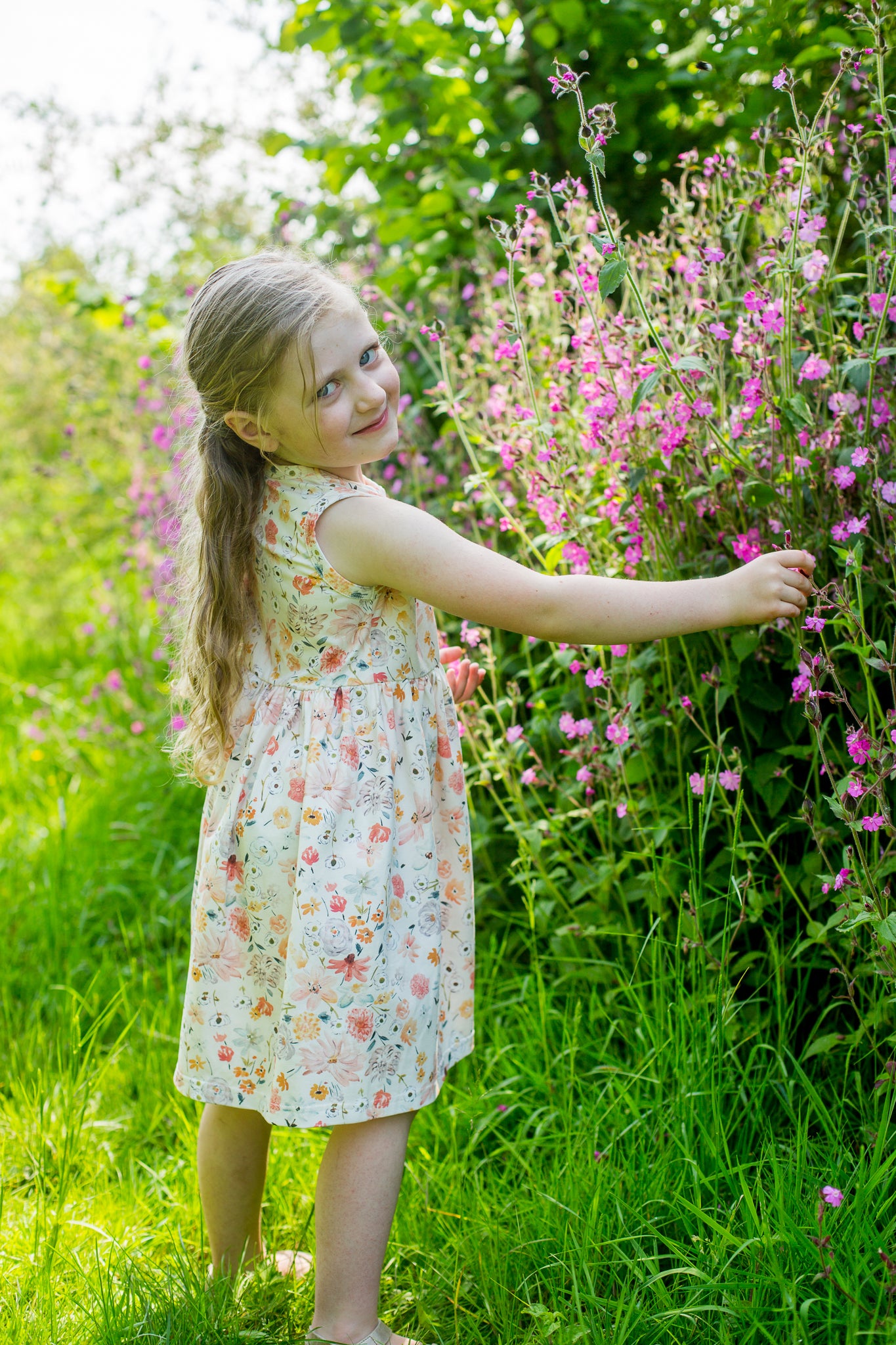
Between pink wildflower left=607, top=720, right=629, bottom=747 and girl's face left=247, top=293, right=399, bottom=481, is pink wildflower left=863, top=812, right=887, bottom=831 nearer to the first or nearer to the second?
pink wildflower left=607, top=720, right=629, bottom=747

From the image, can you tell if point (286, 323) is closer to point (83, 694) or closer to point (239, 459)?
point (239, 459)

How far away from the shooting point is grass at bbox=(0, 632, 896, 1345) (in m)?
1.55

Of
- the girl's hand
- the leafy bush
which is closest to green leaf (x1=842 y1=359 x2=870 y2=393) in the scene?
the leafy bush

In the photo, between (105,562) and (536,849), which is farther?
(105,562)

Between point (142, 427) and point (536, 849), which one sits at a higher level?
point (142, 427)

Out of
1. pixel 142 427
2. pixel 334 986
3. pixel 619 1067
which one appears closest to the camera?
pixel 334 986

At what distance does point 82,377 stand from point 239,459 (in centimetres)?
421

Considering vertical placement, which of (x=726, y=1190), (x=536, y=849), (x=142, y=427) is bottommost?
(x=726, y=1190)

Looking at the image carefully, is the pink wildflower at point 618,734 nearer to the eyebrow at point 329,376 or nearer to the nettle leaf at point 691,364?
the nettle leaf at point 691,364

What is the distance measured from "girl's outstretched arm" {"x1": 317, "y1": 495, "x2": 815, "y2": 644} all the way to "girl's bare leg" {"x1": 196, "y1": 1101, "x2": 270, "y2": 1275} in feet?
3.07

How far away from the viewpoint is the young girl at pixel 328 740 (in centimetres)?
160

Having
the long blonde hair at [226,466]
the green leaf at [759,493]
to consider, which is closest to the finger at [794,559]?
the green leaf at [759,493]

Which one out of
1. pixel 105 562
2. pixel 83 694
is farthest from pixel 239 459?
pixel 105 562

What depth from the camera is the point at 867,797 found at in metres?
1.79
